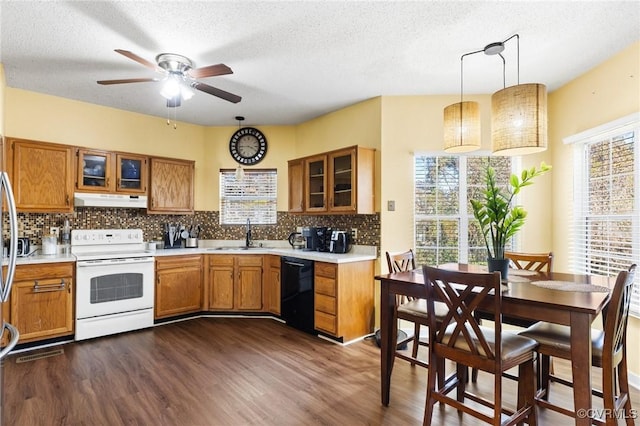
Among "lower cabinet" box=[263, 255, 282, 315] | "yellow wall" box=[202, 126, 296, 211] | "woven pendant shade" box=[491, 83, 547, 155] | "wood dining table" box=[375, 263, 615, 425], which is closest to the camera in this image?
"wood dining table" box=[375, 263, 615, 425]

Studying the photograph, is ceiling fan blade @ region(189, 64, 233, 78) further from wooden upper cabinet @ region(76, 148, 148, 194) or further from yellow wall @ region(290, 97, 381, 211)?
wooden upper cabinet @ region(76, 148, 148, 194)

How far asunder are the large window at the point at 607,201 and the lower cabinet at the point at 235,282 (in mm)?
3458

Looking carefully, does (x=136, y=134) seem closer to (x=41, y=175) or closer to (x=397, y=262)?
(x=41, y=175)

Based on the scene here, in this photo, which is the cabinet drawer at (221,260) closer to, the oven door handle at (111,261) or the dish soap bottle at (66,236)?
the oven door handle at (111,261)

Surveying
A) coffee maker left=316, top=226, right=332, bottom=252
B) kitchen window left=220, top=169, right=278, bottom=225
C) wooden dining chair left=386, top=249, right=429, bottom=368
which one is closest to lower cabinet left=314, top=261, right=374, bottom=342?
coffee maker left=316, top=226, right=332, bottom=252

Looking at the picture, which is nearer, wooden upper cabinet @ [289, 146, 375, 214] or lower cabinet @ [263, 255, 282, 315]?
wooden upper cabinet @ [289, 146, 375, 214]

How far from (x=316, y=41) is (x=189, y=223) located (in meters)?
3.21

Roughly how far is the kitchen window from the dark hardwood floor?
1.81 meters

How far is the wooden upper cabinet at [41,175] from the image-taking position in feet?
11.2

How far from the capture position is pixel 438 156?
3795mm

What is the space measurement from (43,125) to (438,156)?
4374 millimetres

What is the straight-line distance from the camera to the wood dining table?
1688 mm

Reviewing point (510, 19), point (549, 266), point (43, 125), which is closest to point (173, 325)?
point (43, 125)

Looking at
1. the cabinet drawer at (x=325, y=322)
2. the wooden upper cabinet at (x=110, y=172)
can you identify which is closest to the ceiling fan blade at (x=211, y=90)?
the wooden upper cabinet at (x=110, y=172)
